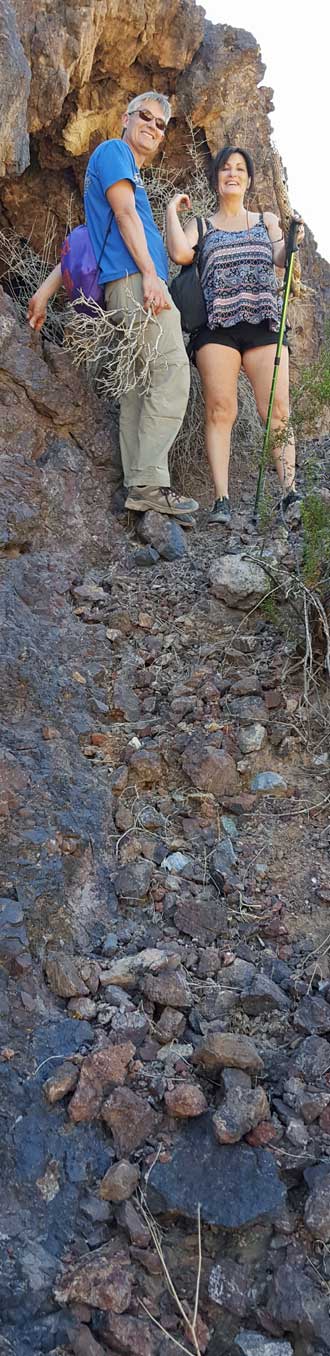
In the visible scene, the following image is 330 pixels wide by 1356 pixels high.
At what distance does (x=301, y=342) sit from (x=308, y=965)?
4449 millimetres

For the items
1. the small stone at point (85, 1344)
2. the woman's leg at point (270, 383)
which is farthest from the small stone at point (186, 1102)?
the woman's leg at point (270, 383)

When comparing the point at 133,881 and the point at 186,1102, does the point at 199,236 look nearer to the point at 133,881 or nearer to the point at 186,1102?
the point at 133,881

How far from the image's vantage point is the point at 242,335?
364 cm

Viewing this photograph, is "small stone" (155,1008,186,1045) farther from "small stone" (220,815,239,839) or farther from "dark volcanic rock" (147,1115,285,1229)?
"small stone" (220,815,239,839)

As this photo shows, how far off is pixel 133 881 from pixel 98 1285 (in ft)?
2.87

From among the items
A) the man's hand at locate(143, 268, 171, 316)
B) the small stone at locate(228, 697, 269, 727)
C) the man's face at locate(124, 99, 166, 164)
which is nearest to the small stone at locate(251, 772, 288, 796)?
the small stone at locate(228, 697, 269, 727)

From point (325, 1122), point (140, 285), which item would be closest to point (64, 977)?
point (325, 1122)

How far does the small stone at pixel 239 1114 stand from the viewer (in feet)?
4.97

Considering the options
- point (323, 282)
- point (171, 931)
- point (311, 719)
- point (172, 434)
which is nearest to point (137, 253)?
point (172, 434)

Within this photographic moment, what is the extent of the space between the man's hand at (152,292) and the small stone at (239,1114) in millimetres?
2734

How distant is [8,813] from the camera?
6.85 ft

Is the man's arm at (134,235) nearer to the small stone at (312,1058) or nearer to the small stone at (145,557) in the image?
the small stone at (145,557)

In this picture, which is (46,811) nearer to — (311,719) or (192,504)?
(311,719)

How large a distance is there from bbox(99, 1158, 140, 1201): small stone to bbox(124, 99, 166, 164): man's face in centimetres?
339
